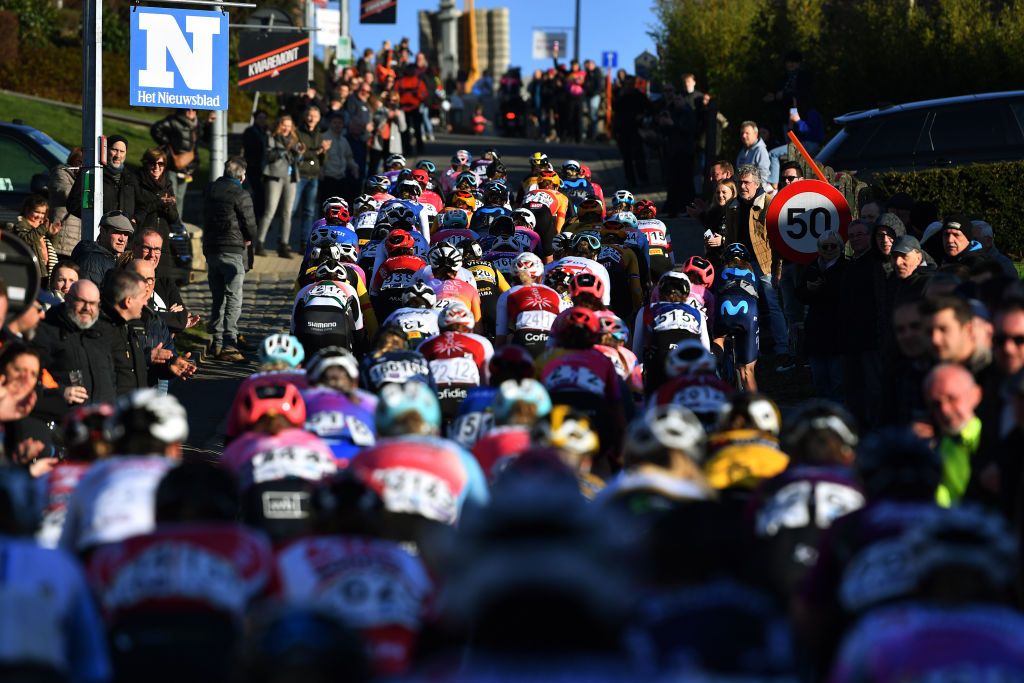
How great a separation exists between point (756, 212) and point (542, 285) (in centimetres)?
373

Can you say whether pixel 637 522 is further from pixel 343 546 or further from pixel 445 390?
pixel 445 390

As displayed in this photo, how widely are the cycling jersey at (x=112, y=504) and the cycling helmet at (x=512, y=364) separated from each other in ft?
12.3

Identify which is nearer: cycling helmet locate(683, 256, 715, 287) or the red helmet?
the red helmet

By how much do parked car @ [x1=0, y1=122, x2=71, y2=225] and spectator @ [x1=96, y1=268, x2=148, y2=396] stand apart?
6.43 meters

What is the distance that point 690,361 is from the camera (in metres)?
10.3

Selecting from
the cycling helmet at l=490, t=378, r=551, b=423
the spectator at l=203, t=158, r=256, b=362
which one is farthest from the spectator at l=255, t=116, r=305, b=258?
the cycling helmet at l=490, t=378, r=551, b=423

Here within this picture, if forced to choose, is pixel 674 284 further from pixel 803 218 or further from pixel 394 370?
pixel 394 370

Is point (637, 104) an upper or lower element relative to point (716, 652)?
upper

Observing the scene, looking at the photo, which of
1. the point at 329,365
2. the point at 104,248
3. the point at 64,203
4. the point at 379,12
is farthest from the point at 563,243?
the point at 379,12

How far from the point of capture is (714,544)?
206 inches

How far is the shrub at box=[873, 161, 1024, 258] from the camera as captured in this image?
19266 millimetres

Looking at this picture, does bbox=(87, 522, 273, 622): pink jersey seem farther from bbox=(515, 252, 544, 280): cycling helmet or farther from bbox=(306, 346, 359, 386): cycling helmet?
bbox=(515, 252, 544, 280): cycling helmet

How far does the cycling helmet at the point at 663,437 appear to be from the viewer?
22.6 feet

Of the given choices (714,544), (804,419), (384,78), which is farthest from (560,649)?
(384,78)
